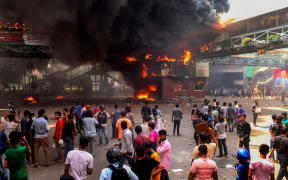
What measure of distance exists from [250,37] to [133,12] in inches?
451

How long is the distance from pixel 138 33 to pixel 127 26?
1330 millimetres

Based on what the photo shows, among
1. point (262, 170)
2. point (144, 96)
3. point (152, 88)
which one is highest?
point (152, 88)

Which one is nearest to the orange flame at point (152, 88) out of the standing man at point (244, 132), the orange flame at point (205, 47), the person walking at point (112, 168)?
the orange flame at point (205, 47)

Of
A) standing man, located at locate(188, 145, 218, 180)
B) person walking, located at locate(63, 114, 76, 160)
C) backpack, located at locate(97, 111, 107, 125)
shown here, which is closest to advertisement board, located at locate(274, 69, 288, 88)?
backpack, located at locate(97, 111, 107, 125)

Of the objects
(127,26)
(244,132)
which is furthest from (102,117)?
(127,26)

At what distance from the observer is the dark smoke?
60.9 ft

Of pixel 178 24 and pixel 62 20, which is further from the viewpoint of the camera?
pixel 178 24

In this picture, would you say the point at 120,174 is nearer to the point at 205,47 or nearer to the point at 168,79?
the point at 168,79

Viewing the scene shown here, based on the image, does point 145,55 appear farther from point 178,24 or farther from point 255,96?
point 255,96

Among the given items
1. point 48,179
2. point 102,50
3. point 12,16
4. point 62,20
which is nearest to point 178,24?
point 102,50

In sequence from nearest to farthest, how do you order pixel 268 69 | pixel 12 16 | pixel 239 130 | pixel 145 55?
pixel 239 130
pixel 12 16
pixel 145 55
pixel 268 69

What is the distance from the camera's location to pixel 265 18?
59.3 ft

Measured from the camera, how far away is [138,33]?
21.5m

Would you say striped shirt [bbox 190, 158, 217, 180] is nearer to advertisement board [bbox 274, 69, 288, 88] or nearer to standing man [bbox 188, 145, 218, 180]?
standing man [bbox 188, 145, 218, 180]
